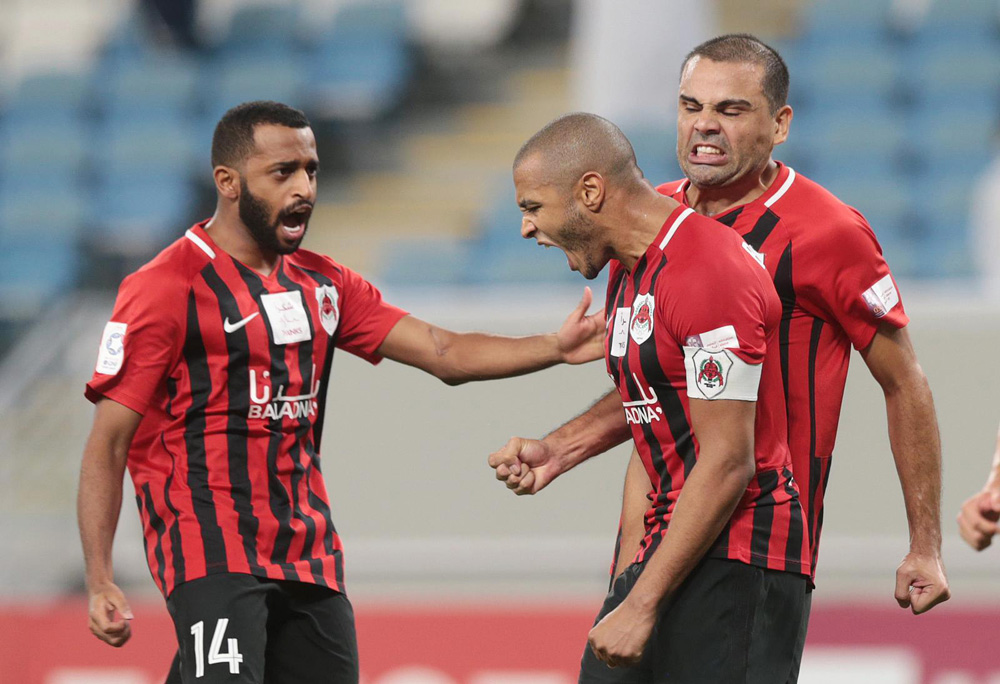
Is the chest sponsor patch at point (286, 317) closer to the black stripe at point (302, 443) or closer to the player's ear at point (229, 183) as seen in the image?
the black stripe at point (302, 443)

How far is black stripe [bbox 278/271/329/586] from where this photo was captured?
3.79 m

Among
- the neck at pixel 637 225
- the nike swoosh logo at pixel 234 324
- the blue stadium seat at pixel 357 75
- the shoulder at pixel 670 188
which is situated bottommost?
the nike swoosh logo at pixel 234 324

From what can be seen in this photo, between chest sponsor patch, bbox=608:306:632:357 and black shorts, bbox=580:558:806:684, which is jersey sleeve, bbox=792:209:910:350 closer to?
chest sponsor patch, bbox=608:306:632:357

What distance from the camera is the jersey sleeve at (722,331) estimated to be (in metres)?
2.95

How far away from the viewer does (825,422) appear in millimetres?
3273

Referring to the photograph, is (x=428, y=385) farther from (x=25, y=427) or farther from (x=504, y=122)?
(x=504, y=122)

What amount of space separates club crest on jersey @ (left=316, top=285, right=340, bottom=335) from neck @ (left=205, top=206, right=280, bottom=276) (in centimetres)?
16

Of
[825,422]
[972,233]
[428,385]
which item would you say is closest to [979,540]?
[825,422]

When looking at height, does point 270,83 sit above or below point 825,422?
above

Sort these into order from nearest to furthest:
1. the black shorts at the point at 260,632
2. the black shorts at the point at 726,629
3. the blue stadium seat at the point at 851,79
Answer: the black shorts at the point at 726,629 < the black shorts at the point at 260,632 < the blue stadium seat at the point at 851,79

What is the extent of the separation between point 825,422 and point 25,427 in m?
5.32

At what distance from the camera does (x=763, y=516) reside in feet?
10.3

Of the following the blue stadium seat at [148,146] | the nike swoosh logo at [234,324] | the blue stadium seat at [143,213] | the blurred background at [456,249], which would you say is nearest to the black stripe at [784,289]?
the nike swoosh logo at [234,324]

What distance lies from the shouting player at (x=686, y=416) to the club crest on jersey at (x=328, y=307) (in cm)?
93
